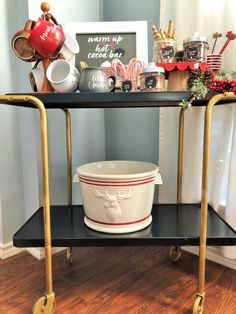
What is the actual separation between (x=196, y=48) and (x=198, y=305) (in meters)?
0.86

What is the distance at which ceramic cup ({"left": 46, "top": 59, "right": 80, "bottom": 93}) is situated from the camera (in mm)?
964

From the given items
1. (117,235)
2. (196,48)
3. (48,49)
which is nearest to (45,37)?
(48,49)

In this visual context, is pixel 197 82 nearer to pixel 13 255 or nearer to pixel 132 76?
pixel 132 76

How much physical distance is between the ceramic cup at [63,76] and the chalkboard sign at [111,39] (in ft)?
0.97

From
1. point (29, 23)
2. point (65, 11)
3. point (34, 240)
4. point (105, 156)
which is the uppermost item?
point (65, 11)

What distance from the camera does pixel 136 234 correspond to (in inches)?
40.0

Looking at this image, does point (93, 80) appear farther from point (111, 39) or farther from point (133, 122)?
point (133, 122)

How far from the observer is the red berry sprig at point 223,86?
91 centimetres

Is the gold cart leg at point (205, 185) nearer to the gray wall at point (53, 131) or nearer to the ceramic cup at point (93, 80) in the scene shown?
the ceramic cup at point (93, 80)

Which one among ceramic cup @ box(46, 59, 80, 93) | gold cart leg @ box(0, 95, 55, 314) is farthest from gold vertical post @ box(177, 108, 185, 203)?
gold cart leg @ box(0, 95, 55, 314)

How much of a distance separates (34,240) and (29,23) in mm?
722

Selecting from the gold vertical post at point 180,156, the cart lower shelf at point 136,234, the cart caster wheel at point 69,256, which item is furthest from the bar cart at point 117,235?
the cart caster wheel at point 69,256

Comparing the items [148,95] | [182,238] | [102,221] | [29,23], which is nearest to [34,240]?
[102,221]

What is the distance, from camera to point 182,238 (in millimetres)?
989
